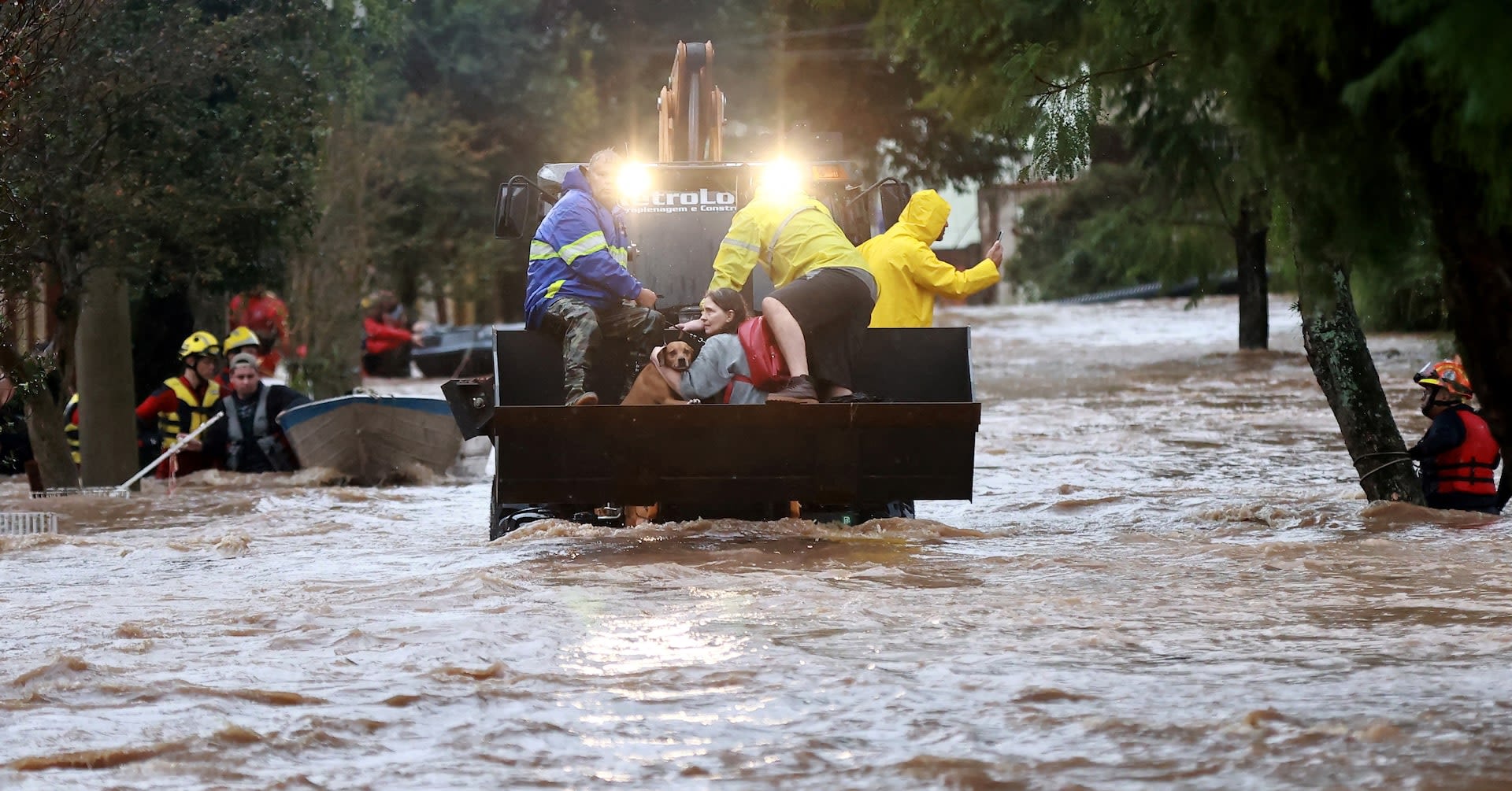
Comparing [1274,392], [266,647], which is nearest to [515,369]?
[266,647]

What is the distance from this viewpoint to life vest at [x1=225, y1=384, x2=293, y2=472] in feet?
56.5

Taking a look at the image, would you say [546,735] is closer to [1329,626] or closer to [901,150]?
[1329,626]

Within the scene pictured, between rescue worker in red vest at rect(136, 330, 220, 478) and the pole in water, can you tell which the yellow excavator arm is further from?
rescue worker in red vest at rect(136, 330, 220, 478)

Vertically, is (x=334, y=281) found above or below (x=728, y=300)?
above

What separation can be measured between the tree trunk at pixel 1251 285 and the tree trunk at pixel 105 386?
1700 centimetres

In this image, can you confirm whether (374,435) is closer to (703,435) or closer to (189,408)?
(189,408)

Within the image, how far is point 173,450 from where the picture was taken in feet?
53.7

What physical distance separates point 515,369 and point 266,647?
3.42m

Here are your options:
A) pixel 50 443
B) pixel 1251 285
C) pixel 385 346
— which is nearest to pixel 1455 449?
pixel 50 443

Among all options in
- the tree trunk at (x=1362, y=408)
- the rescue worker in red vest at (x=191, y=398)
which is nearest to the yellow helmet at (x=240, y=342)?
the rescue worker in red vest at (x=191, y=398)

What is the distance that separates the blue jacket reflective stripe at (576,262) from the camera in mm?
10906

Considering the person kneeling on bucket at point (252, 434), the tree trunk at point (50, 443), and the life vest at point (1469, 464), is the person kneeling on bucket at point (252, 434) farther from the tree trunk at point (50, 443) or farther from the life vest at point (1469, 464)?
the life vest at point (1469, 464)

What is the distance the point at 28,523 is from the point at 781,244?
18.9 ft

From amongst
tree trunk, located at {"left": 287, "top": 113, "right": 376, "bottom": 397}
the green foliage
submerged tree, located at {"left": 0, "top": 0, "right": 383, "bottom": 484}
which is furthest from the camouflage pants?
tree trunk, located at {"left": 287, "top": 113, "right": 376, "bottom": 397}
